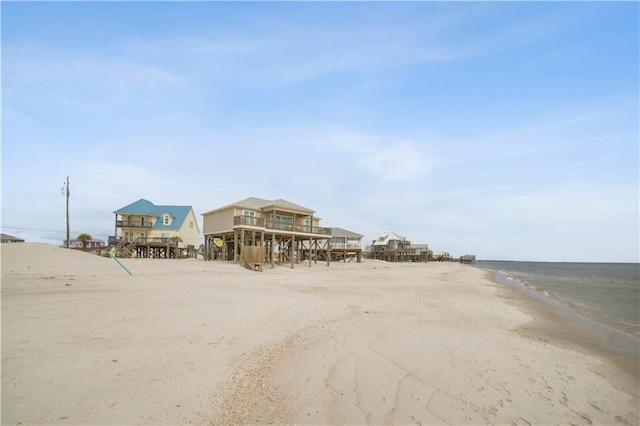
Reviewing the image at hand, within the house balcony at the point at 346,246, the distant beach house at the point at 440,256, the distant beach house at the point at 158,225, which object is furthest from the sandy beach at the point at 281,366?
the distant beach house at the point at 440,256

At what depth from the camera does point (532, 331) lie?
441 inches

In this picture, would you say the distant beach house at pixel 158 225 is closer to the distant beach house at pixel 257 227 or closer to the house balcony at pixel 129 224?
the house balcony at pixel 129 224

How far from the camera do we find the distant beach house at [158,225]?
42500 mm

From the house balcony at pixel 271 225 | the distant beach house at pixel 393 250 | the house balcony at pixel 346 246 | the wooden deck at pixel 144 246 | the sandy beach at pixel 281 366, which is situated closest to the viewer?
the sandy beach at pixel 281 366

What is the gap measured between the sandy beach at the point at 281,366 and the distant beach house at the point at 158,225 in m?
31.7

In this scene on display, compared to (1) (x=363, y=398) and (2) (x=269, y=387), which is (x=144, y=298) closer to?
(2) (x=269, y=387)

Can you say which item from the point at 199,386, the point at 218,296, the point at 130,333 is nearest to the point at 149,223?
the point at 218,296

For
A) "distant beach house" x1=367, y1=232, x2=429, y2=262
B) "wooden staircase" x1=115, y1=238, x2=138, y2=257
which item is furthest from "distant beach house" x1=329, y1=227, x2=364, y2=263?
"wooden staircase" x1=115, y1=238, x2=138, y2=257

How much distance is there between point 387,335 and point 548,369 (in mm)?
3596

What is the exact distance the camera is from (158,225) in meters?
46.7

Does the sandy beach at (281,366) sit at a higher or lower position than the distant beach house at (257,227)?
lower

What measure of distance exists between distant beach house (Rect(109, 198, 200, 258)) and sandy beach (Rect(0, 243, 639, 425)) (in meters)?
31.7

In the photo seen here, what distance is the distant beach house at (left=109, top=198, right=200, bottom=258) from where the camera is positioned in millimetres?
42500

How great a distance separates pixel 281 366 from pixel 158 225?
151 ft
